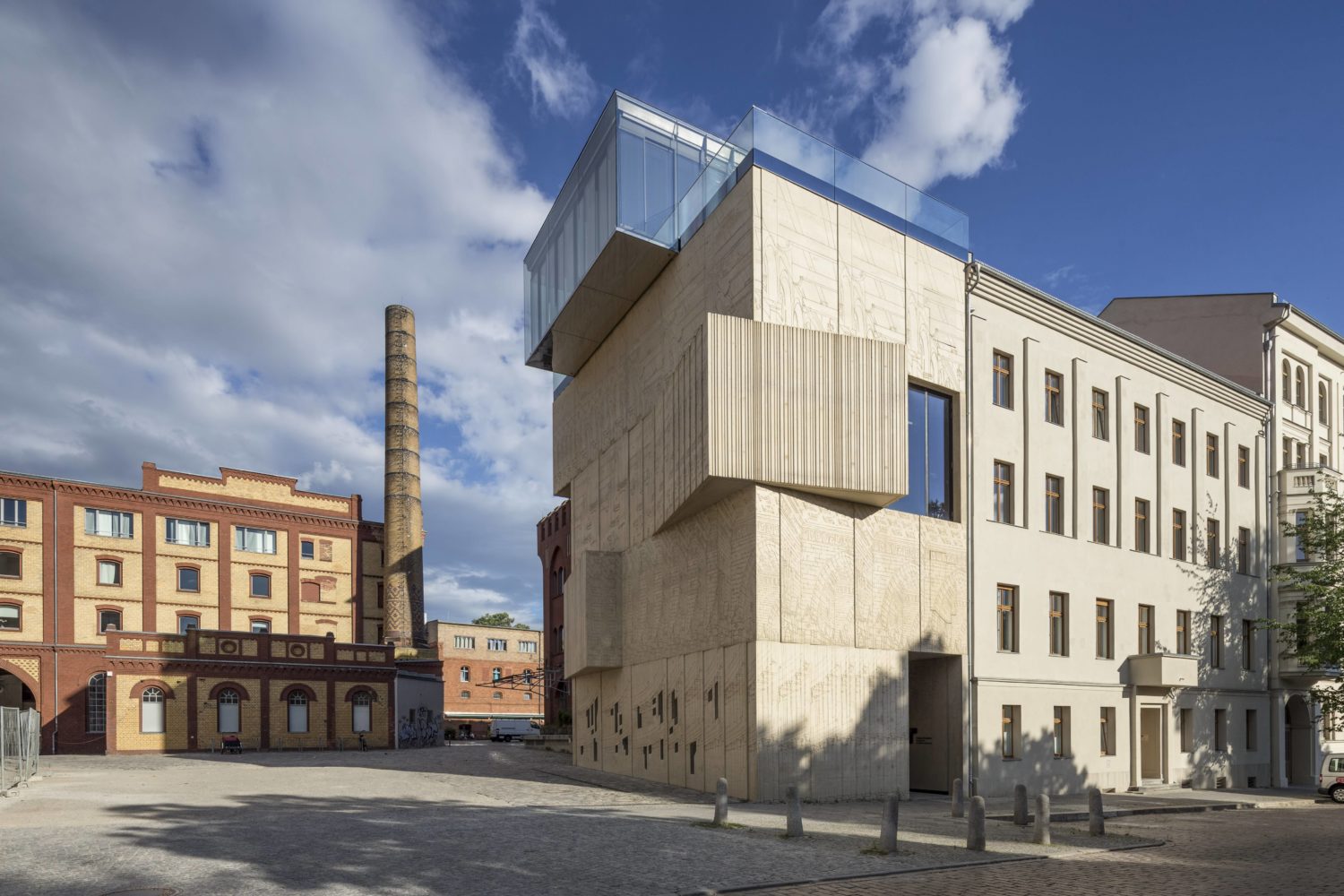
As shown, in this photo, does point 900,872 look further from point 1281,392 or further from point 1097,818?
point 1281,392

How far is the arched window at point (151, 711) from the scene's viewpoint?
45.2m

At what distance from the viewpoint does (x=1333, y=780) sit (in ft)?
96.8

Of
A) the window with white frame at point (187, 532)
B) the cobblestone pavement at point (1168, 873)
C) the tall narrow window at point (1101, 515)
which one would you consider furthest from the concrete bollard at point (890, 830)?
the window with white frame at point (187, 532)

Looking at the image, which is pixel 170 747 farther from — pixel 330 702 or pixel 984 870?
pixel 984 870

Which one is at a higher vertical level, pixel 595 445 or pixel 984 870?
pixel 595 445

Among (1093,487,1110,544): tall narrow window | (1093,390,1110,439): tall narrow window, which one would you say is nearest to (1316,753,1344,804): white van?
(1093,487,1110,544): tall narrow window

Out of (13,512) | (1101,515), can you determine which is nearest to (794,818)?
(1101,515)

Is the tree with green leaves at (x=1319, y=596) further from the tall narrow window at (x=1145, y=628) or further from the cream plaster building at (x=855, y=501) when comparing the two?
the tall narrow window at (x=1145, y=628)

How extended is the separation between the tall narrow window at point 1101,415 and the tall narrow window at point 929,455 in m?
7.18

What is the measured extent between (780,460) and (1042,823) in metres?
9.06

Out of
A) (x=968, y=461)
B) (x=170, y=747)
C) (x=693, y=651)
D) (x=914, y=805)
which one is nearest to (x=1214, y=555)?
(x=968, y=461)

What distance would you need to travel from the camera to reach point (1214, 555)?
116ft

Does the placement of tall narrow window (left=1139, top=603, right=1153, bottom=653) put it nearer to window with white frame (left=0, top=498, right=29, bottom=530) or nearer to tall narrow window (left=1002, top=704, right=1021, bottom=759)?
tall narrow window (left=1002, top=704, right=1021, bottom=759)

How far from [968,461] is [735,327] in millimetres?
8109
